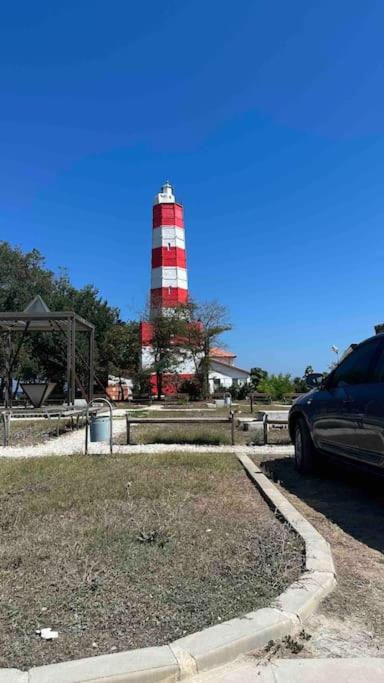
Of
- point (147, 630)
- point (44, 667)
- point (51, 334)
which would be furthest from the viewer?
point (51, 334)

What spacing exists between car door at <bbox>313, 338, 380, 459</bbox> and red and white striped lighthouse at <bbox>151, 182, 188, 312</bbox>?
35466 mm

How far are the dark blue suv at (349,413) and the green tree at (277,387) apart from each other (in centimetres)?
2446

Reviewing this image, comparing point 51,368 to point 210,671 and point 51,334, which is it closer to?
point 51,334

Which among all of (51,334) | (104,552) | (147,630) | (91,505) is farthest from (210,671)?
(51,334)

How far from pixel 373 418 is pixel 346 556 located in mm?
1895

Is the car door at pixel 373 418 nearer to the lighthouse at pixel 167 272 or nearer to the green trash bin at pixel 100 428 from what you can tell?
the green trash bin at pixel 100 428

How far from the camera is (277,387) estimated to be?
3366 centimetres

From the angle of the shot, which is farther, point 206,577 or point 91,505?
point 91,505

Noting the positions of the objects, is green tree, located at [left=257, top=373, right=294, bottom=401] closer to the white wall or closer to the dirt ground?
the white wall

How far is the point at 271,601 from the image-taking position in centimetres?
347

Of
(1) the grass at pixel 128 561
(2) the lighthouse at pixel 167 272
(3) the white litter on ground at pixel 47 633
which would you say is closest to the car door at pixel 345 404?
(1) the grass at pixel 128 561

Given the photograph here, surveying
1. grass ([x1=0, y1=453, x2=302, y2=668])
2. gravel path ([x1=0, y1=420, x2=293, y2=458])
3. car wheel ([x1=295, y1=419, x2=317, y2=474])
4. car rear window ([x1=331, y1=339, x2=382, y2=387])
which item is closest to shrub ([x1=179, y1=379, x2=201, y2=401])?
gravel path ([x1=0, y1=420, x2=293, y2=458])

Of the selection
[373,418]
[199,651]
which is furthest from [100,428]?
[199,651]

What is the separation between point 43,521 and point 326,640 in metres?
3.01
